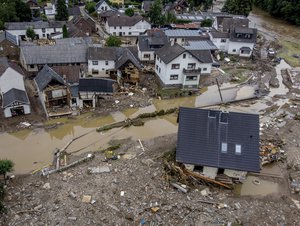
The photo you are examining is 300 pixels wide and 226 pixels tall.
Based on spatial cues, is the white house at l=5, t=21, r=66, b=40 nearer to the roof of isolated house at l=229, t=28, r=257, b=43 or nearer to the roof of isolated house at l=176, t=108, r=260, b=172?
the roof of isolated house at l=229, t=28, r=257, b=43

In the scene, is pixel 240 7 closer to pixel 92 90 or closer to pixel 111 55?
pixel 111 55

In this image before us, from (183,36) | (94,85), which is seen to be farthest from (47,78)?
(183,36)

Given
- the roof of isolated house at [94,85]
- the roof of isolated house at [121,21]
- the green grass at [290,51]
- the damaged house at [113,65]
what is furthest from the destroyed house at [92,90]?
the green grass at [290,51]

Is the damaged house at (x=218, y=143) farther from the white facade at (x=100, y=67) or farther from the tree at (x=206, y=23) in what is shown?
the tree at (x=206, y=23)

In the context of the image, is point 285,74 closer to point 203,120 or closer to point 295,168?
point 295,168

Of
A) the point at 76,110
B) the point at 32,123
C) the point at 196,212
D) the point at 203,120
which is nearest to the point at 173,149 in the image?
the point at 203,120

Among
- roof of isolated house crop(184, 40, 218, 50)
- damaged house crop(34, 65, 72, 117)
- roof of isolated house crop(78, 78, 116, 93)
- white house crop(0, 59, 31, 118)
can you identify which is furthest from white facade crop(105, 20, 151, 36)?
white house crop(0, 59, 31, 118)

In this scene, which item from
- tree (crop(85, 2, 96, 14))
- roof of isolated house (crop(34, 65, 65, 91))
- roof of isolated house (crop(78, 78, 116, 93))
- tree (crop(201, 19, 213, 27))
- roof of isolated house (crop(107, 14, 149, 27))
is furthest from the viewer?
tree (crop(85, 2, 96, 14))
